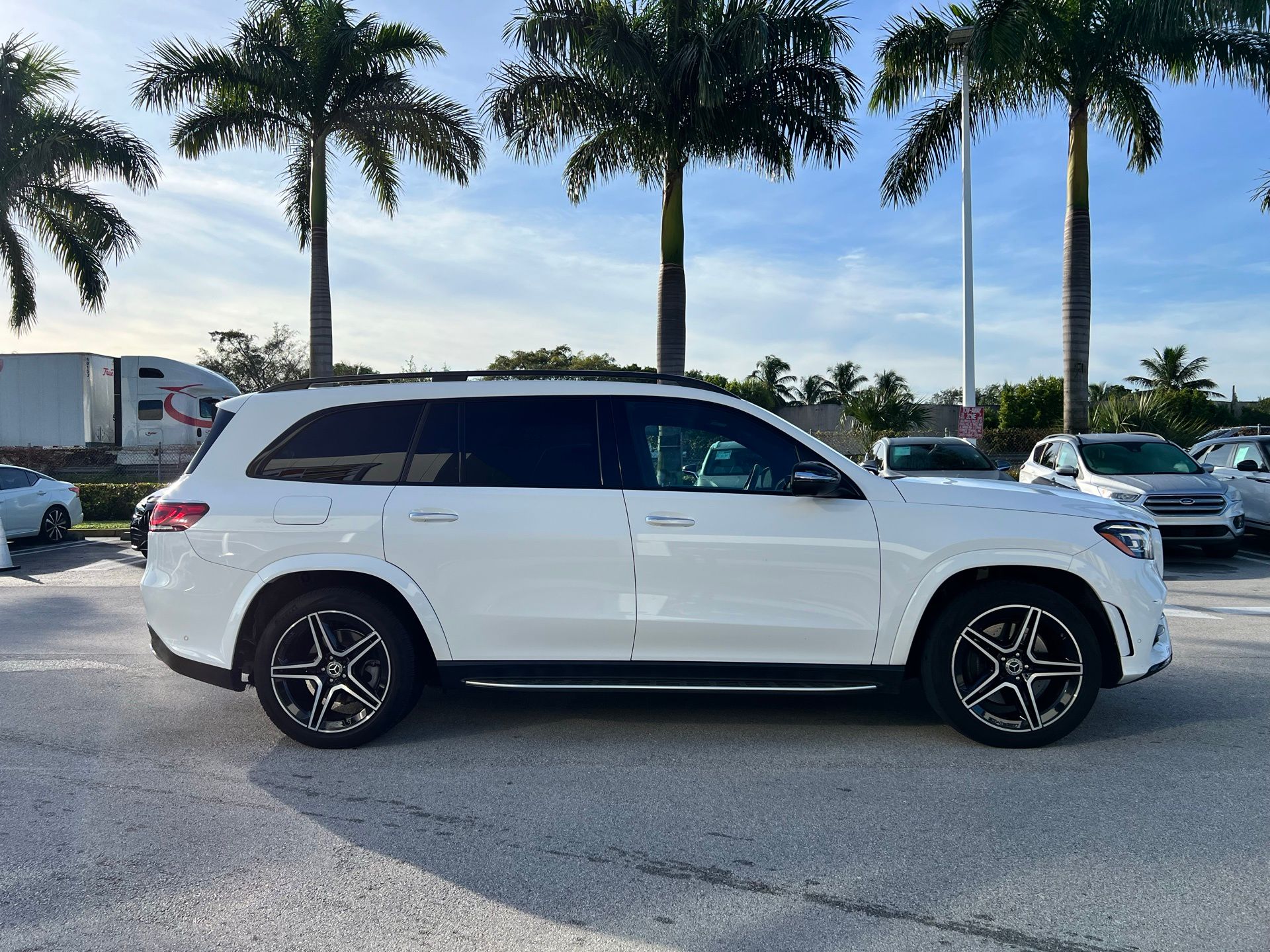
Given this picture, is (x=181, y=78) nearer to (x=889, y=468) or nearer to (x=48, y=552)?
(x=48, y=552)

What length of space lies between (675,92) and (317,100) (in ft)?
24.2

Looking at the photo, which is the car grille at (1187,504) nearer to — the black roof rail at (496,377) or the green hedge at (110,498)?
the black roof rail at (496,377)

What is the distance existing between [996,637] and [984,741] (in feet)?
1.70

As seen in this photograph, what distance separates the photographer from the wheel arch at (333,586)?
480 centimetres

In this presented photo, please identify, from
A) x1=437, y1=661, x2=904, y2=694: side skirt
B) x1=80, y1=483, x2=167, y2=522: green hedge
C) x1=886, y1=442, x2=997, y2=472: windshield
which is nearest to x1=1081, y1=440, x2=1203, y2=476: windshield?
x1=886, y1=442, x2=997, y2=472: windshield

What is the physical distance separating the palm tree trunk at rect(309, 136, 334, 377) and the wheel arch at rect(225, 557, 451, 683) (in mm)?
16634

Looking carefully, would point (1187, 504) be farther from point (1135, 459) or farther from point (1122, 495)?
point (1135, 459)

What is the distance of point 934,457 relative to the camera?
47.4ft

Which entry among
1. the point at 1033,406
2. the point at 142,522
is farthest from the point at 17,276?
the point at 1033,406

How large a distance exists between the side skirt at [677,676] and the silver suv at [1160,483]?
8203mm

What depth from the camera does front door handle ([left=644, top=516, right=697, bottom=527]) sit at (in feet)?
15.5

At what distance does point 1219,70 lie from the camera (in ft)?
64.7

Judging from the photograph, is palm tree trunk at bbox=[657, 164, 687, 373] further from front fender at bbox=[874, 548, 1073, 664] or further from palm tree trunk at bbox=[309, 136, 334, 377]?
front fender at bbox=[874, 548, 1073, 664]

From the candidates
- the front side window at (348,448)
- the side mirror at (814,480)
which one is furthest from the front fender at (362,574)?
the side mirror at (814,480)
